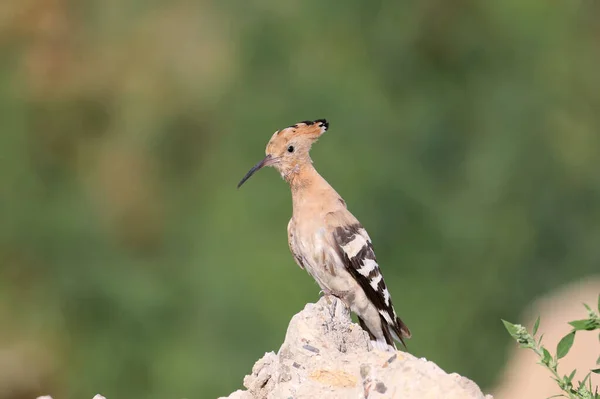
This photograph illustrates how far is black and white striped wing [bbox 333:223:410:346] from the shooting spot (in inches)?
109

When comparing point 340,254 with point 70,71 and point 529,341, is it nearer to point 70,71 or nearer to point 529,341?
point 529,341

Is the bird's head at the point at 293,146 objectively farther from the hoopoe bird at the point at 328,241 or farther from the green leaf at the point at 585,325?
the green leaf at the point at 585,325

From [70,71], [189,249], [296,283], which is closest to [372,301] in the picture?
[296,283]

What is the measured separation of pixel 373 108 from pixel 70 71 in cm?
237

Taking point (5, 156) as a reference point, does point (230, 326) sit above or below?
below

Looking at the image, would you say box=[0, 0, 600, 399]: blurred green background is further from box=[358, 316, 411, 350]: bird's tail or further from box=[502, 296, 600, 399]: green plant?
box=[502, 296, 600, 399]: green plant

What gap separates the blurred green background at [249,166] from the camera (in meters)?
6.59

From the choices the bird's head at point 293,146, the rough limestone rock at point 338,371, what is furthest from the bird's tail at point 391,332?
the rough limestone rock at point 338,371

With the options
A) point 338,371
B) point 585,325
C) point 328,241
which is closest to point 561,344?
point 585,325

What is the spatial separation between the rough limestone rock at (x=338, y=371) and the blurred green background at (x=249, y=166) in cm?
406

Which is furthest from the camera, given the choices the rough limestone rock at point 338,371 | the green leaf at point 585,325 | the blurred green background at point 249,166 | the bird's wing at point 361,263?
the blurred green background at point 249,166

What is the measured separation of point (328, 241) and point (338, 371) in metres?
0.93

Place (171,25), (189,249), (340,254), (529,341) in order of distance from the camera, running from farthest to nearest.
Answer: (171,25) < (189,249) < (340,254) < (529,341)

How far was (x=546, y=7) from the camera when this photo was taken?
7.90 m
